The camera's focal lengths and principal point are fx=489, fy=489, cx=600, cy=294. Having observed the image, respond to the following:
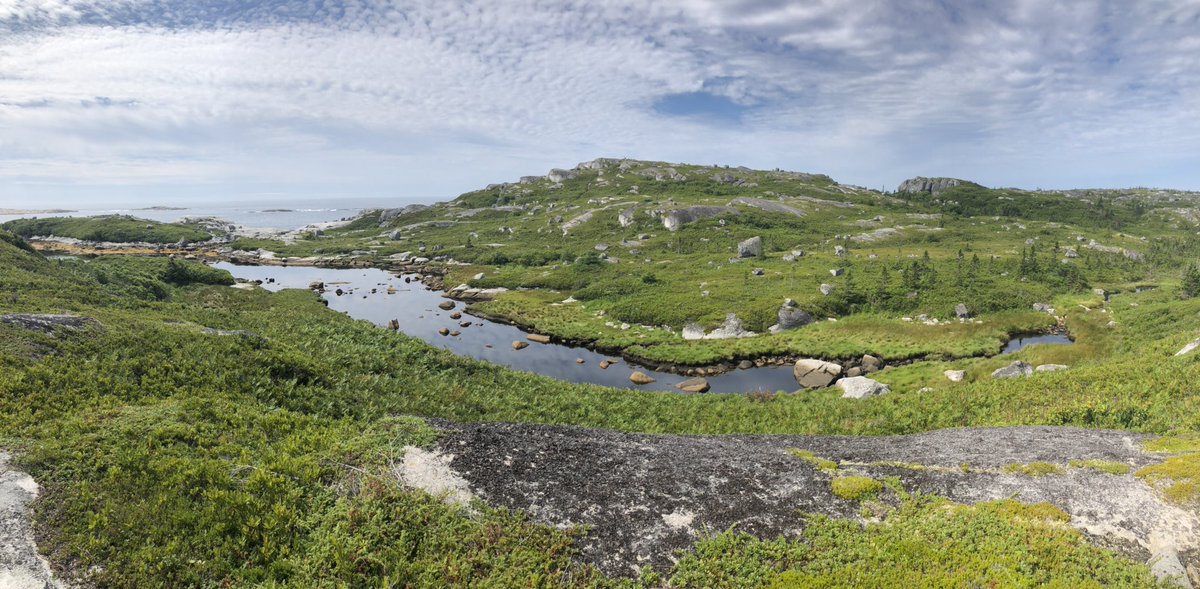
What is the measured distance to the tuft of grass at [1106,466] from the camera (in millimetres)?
16594

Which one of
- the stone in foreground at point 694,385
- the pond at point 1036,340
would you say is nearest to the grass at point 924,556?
the stone in foreground at point 694,385

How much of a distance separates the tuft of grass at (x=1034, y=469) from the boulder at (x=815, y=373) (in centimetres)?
2993

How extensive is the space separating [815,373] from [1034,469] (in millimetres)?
33095

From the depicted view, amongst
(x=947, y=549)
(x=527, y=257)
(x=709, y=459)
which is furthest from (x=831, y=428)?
(x=527, y=257)

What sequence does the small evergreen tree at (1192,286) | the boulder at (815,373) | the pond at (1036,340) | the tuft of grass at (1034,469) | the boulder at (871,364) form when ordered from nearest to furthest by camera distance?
the tuft of grass at (1034,469), the boulder at (815,373), the boulder at (871,364), the pond at (1036,340), the small evergreen tree at (1192,286)

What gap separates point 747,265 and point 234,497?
96.7 m

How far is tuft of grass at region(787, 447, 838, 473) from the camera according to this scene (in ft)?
61.3

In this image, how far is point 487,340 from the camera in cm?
6769

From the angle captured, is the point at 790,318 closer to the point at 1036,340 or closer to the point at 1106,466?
the point at 1036,340

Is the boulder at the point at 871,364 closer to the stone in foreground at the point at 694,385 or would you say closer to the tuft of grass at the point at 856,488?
the stone in foreground at the point at 694,385

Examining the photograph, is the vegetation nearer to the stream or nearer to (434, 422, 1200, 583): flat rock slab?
the stream

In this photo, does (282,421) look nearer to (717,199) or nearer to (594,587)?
(594,587)

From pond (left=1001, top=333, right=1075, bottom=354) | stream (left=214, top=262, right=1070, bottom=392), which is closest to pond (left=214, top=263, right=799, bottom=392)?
stream (left=214, top=262, right=1070, bottom=392)

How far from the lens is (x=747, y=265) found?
10075 centimetres
